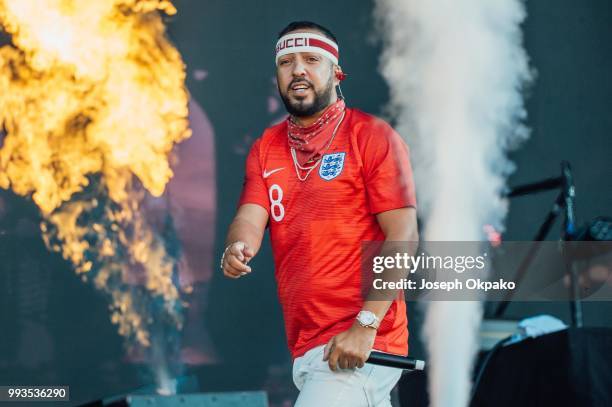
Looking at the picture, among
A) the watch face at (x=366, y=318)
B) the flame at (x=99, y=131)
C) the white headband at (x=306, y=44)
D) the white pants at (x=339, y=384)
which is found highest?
the flame at (x=99, y=131)

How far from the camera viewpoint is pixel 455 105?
5254mm

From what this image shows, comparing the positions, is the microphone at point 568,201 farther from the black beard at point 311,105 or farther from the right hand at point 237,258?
the right hand at point 237,258

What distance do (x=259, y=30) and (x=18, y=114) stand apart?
161 centimetres

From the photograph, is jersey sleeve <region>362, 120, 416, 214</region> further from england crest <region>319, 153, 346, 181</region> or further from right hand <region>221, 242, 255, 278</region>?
right hand <region>221, 242, 255, 278</region>

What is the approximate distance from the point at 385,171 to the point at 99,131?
3.11 meters

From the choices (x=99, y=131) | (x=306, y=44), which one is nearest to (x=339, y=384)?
(x=306, y=44)

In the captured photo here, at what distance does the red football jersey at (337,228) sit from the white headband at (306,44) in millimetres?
316

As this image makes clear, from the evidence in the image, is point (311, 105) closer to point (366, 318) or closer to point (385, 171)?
point (385, 171)

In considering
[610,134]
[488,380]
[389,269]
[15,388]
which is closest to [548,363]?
[488,380]

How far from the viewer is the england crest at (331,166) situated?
297cm

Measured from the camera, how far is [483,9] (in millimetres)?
5129

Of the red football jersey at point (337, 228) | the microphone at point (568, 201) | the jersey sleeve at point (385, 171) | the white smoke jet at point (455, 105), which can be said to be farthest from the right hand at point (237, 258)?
the white smoke jet at point (455, 105)

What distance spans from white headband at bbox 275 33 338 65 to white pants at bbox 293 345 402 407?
42.6 inches

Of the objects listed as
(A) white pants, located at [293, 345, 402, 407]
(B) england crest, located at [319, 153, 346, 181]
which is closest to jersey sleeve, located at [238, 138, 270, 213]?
(B) england crest, located at [319, 153, 346, 181]
